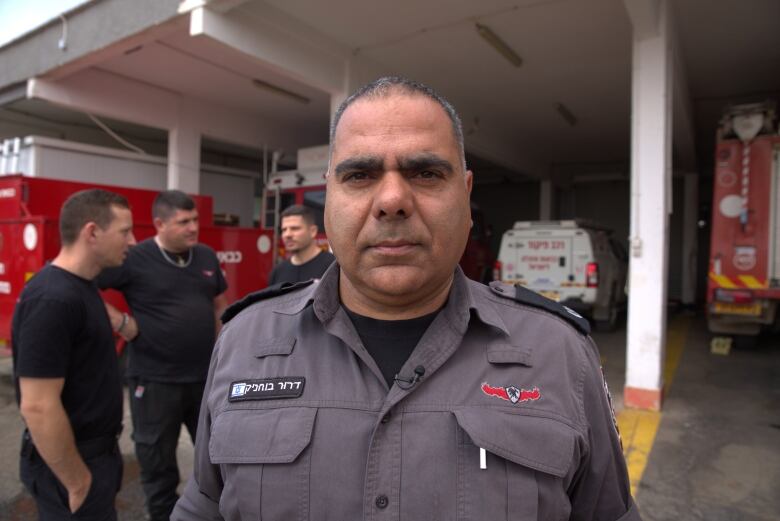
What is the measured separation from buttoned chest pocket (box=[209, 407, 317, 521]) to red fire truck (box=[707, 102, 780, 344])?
300 inches

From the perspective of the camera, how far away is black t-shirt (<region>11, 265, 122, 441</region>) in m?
2.05

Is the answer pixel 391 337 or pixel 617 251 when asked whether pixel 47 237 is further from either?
pixel 617 251

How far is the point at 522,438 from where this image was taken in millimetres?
1117

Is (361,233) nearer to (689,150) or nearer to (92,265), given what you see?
(92,265)

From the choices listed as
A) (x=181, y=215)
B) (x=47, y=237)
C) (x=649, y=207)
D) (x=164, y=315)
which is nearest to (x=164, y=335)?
(x=164, y=315)

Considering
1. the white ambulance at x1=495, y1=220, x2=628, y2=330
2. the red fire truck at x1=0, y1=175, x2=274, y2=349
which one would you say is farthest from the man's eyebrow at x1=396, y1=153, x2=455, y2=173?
the white ambulance at x1=495, y1=220, x2=628, y2=330

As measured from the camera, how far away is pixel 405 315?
1.30 meters

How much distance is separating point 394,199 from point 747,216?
748 centimetres

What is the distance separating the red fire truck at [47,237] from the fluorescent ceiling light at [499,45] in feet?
12.4

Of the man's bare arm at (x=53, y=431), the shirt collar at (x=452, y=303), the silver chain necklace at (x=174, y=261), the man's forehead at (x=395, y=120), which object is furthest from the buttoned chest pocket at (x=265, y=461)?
the silver chain necklace at (x=174, y=261)

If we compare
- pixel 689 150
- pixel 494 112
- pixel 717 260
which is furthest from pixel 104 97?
pixel 689 150

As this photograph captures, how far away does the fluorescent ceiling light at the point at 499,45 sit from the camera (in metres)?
6.46

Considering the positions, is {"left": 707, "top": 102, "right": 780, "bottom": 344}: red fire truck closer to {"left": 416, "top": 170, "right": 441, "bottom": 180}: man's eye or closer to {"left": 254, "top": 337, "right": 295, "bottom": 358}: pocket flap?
{"left": 416, "top": 170, "right": 441, "bottom": 180}: man's eye

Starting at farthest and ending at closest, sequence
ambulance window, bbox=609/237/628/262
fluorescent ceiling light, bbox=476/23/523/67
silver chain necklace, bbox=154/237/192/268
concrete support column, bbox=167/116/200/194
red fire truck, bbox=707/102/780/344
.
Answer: ambulance window, bbox=609/237/628/262 → concrete support column, bbox=167/116/200/194 → red fire truck, bbox=707/102/780/344 → fluorescent ceiling light, bbox=476/23/523/67 → silver chain necklace, bbox=154/237/192/268
